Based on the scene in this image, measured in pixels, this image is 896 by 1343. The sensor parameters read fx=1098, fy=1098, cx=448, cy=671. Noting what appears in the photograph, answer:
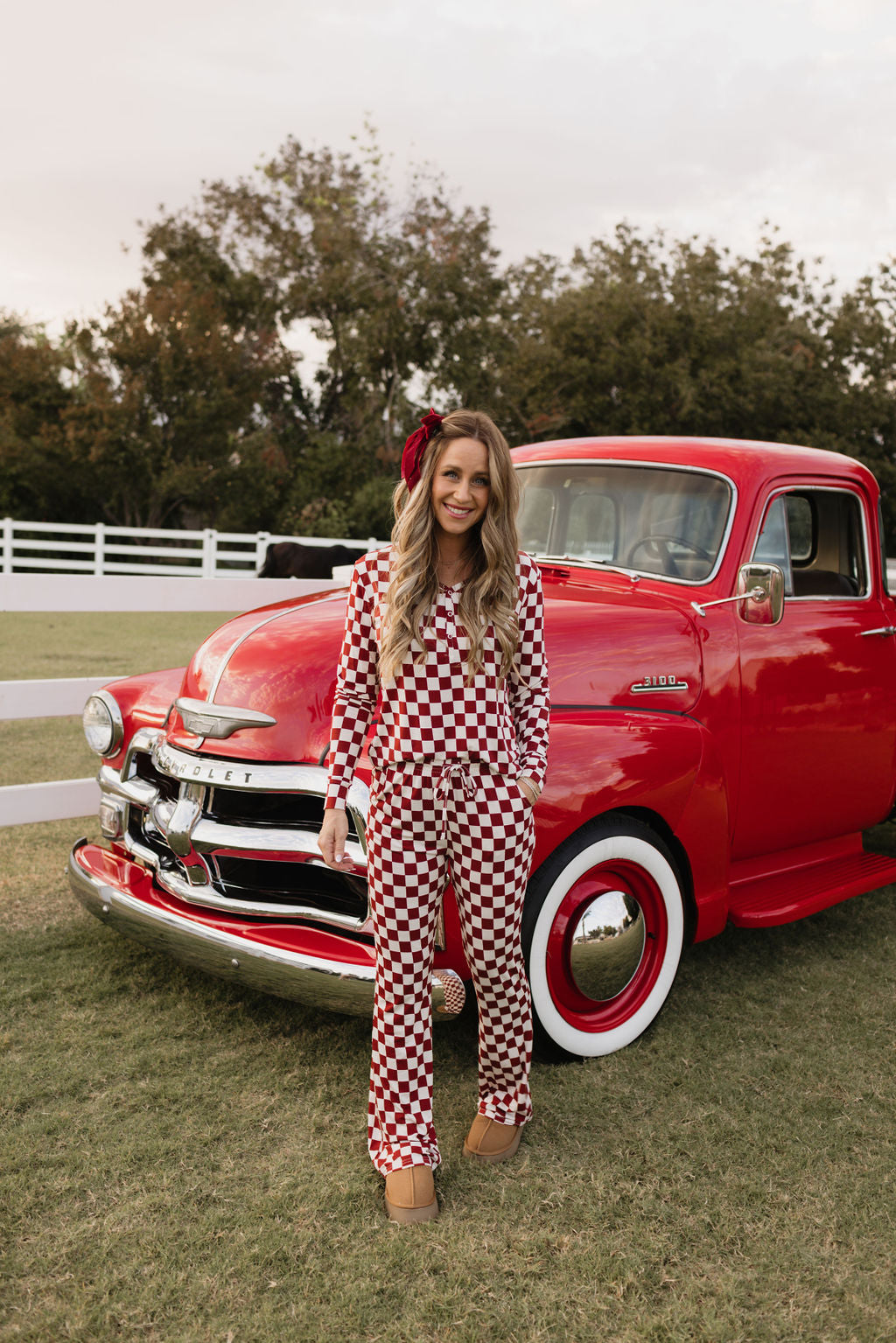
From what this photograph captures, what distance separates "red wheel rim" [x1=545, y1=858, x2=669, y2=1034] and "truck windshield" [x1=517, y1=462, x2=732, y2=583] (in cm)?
108

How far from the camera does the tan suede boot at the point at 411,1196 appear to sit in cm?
247

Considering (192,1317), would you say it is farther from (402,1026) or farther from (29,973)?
(29,973)

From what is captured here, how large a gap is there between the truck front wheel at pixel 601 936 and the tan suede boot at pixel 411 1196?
1.98ft

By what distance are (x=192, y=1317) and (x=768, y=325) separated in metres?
28.0

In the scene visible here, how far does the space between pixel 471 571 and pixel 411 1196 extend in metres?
1.42

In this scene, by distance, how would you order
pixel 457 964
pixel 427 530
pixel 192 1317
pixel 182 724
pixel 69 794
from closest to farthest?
pixel 192 1317 < pixel 427 530 < pixel 457 964 < pixel 182 724 < pixel 69 794

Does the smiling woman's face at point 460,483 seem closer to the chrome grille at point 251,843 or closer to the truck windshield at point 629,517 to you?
the chrome grille at point 251,843

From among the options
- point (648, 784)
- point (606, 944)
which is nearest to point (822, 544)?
point (648, 784)

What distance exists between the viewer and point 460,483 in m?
2.44

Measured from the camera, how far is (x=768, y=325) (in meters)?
27.0

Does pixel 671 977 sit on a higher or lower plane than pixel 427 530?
lower

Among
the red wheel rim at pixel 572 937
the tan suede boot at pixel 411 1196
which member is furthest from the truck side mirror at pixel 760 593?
the tan suede boot at pixel 411 1196

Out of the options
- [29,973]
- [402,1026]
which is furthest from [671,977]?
[29,973]

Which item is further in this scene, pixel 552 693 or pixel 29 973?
pixel 29 973
